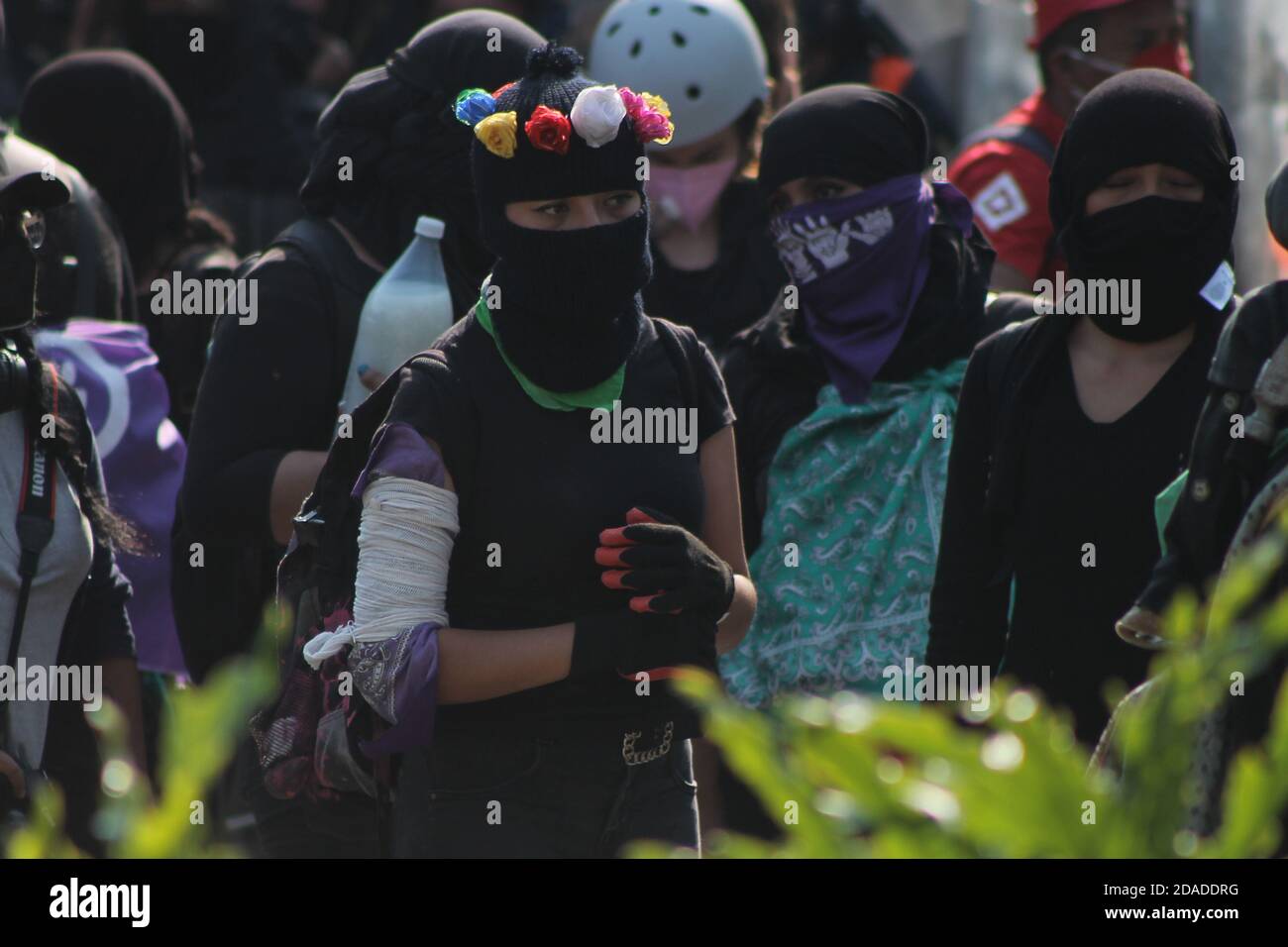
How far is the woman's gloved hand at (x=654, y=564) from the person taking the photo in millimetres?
2914

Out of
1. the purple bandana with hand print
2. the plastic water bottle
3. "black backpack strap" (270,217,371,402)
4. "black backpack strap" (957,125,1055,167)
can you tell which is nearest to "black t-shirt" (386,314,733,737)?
the plastic water bottle

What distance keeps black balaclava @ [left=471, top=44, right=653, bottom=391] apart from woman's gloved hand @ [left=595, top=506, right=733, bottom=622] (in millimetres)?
260

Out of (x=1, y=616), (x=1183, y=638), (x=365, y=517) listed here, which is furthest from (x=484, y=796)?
(x=1183, y=638)

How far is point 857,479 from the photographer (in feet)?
13.7

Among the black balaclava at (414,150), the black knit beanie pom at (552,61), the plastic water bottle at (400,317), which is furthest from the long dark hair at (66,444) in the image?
the black knit beanie pom at (552,61)

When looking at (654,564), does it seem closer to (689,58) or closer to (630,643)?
(630,643)

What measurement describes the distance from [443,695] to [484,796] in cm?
18

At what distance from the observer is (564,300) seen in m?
3.06

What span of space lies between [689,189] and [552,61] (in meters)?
2.07

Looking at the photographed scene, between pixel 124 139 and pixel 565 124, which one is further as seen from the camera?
pixel 124 139

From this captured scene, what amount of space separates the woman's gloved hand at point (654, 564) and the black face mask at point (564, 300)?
0.85ft

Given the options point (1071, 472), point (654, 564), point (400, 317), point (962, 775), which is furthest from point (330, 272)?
point (962, 775)

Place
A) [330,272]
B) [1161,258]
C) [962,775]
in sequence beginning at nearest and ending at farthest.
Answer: [962,775]
[1161,258]
[330,272]
